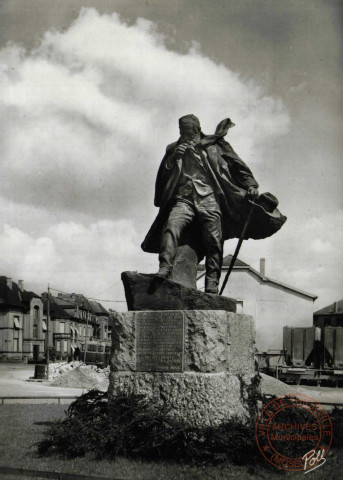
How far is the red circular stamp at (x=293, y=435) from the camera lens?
5508 millimetres

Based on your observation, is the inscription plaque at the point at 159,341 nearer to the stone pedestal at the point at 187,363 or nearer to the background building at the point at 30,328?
the stone pedestal at the point at 187,363

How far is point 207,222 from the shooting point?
7316 millimetres

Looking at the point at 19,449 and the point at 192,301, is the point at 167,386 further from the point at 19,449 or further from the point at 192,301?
the point at 19,449

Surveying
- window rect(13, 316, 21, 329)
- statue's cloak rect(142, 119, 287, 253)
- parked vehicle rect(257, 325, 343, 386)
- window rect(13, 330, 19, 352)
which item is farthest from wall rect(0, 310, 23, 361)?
statue's cloak rect(142, 119, 287, 253)

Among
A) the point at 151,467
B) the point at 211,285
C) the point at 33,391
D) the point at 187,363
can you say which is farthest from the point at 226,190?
the point at 33,391

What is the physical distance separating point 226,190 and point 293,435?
3.09m

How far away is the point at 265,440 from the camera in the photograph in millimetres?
5582

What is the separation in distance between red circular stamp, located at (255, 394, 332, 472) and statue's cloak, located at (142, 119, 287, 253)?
2220mm

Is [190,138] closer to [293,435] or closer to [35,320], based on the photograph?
[293,435]

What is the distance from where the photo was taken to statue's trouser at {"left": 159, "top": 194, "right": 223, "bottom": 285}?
7.26 meters

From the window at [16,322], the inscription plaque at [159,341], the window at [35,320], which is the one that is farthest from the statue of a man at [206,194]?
the window at [35,320]

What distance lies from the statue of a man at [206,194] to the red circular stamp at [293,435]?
5.41 feet

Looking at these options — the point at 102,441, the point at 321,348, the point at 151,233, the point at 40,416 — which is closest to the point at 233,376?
the point at 102,441

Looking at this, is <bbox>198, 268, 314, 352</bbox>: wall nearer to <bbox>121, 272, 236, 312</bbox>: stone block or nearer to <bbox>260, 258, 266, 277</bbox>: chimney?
<bbox>260, 258, 266, 277</bbox>: chimney
